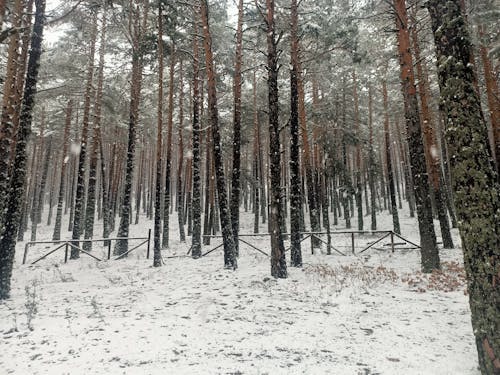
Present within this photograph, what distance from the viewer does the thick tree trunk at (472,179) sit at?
338 cm

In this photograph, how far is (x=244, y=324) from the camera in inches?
217

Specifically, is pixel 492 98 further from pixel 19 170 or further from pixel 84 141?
pixel 84 141

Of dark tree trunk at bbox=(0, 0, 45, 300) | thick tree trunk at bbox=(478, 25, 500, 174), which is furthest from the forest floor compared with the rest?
thick tree trunk at bbox=(478, 25, 500, 174)

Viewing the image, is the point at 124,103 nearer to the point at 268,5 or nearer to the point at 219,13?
the point at 219,13

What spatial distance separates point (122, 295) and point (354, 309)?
→ 5366 millimetres

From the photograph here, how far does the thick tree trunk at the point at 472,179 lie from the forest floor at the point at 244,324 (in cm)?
88

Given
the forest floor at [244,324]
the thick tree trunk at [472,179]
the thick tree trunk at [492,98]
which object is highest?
the thick tree trunk at [492,98]

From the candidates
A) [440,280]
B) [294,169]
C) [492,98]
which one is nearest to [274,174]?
[294,169]

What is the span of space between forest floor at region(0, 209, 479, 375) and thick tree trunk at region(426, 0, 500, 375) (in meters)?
0.88

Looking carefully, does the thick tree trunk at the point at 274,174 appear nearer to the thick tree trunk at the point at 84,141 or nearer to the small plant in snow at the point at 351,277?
the small plant in snow at the point at 351,277

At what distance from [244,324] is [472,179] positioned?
164 inches

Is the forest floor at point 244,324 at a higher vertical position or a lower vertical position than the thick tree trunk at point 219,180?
lower

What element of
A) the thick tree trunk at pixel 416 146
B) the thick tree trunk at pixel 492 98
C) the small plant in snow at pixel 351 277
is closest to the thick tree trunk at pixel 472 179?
the small plant in snow at pixel 351 277

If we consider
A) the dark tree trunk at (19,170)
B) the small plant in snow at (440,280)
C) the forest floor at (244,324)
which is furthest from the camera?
the dark tree trunk at (19,170)
